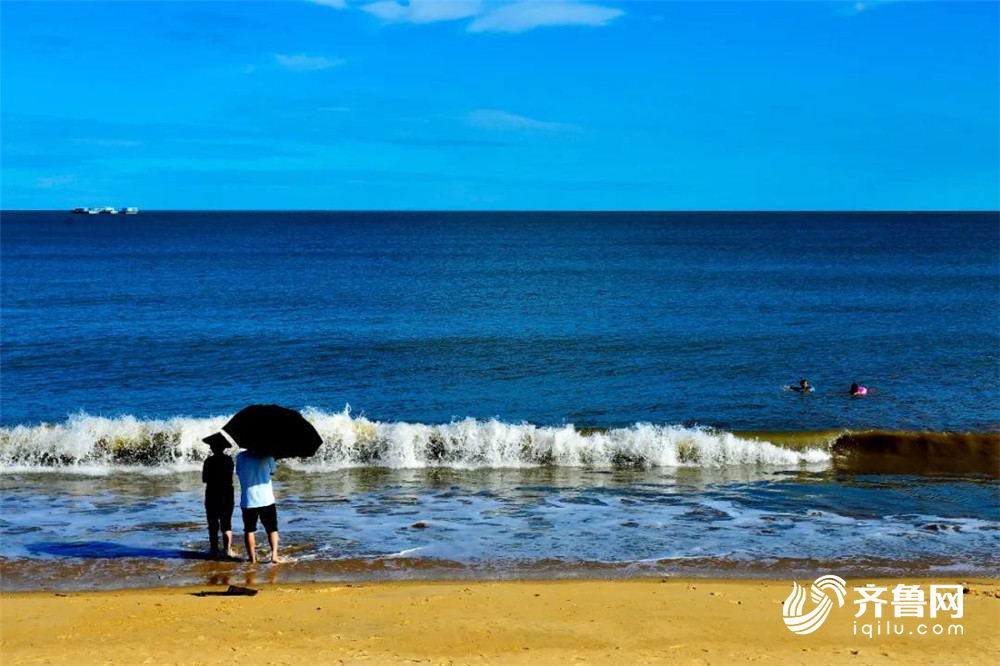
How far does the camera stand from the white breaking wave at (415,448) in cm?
1819

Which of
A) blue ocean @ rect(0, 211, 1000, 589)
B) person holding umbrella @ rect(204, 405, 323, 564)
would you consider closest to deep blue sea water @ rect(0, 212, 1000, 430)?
blue ocean @ rect(0, 211, 1000, 589)

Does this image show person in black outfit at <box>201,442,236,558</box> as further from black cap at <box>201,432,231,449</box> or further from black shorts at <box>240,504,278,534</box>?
black shorts at <box>240,504,278,534</box>

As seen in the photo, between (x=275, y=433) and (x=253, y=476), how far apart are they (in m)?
0.61

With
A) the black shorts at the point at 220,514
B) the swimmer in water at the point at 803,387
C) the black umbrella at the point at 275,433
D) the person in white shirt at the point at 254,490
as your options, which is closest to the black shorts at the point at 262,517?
the person in white shirt at the point at 254,490

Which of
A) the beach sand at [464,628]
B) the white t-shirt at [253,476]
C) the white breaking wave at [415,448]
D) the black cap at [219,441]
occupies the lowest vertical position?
the beach sand at [464,628]

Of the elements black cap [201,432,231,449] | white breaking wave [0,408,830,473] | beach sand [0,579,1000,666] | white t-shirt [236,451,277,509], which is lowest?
beach sand [0,579,1000,666]

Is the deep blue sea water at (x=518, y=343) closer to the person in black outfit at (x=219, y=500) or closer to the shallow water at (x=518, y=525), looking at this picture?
the shallow water at (x=518, y=525)

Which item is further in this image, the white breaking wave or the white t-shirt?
the white breaking wave

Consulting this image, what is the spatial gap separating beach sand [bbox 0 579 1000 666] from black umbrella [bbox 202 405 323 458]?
1.51 metres

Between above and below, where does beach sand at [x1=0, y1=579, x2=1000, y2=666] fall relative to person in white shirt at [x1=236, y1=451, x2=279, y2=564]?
below

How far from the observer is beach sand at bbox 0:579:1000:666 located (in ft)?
26.4

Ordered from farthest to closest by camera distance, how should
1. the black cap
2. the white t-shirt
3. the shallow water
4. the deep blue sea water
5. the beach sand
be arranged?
1. the deep blue sea water
2. the black cap
3. the shallow water
4. the white t-shirt
5. the beach sand

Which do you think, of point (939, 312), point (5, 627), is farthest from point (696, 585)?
point (939, 312)

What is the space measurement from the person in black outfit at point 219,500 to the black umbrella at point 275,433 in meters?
0.70
